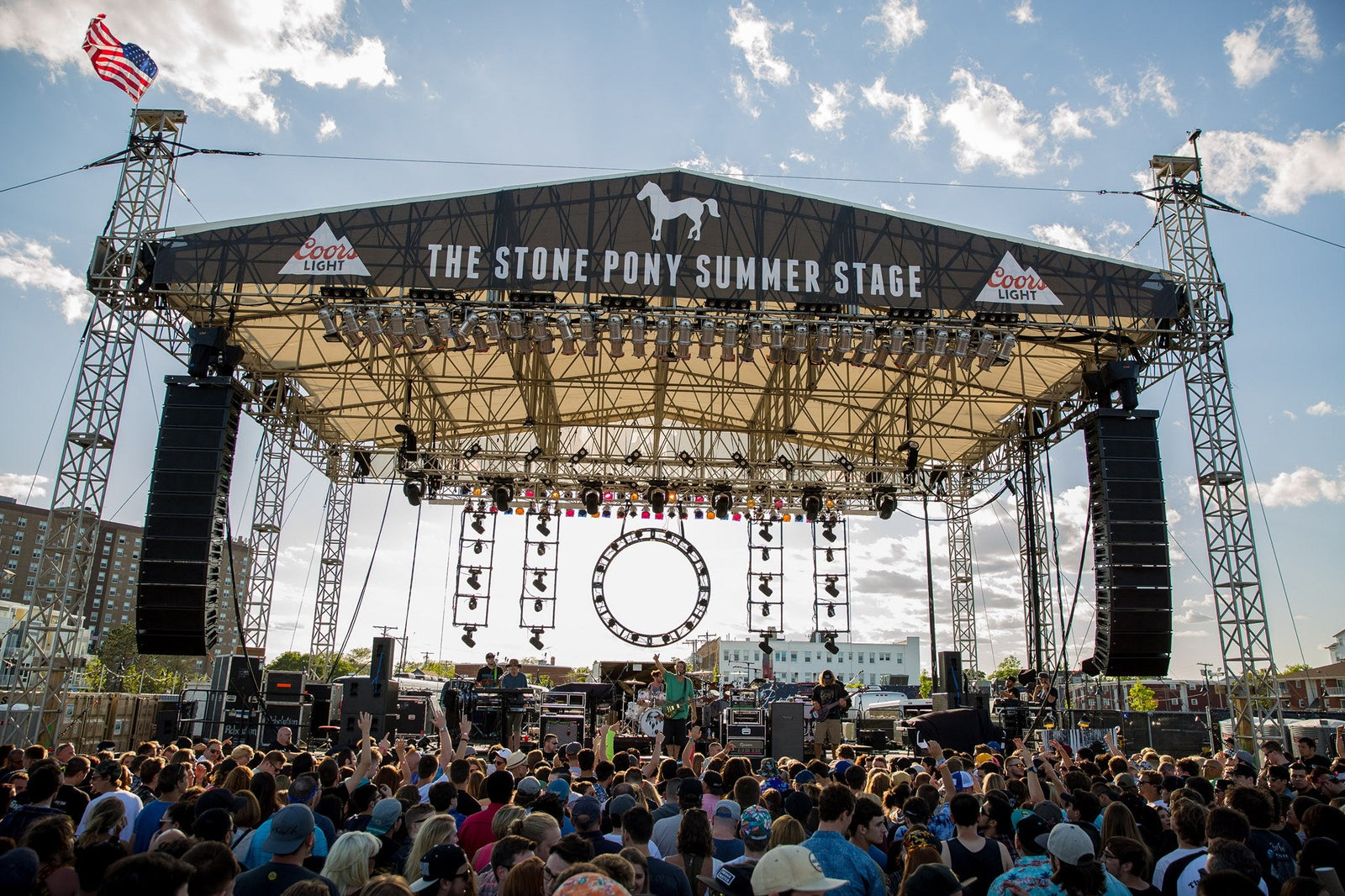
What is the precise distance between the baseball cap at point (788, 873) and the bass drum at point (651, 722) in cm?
1166

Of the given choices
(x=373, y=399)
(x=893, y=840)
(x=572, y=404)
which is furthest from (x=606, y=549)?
(x=893, y=840)

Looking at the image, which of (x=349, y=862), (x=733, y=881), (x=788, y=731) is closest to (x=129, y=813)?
(x=349, y=862)

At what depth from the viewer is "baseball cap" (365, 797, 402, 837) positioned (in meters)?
5.04

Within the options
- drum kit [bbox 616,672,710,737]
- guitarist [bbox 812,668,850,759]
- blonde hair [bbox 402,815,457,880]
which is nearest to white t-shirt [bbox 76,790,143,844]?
blonde hair [bbox 402,815,457,880]

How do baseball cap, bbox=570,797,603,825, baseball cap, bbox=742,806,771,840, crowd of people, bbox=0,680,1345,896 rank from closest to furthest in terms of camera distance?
crowd of people, bbox=0,680,1345,896 → baseball cap, bbox=742,806,771,840 → baseball cap, bbox=570,797,603,825

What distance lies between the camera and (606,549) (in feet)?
74.2

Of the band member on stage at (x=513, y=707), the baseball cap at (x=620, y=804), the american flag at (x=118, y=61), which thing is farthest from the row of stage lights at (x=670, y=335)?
the baseball cap at (x=620, y=804)

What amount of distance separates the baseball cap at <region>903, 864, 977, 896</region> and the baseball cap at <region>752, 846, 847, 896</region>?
368mm

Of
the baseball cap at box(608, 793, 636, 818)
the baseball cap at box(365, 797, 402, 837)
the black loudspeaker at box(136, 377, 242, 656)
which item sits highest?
the black loudspeaker at box(136, 377, 242, 656)

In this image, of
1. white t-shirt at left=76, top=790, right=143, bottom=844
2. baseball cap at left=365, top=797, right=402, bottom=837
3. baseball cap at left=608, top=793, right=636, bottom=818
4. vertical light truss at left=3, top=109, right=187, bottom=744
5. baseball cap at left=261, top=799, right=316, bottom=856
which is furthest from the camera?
vertical light truss at left=3, top=109, right=187, bottom=744

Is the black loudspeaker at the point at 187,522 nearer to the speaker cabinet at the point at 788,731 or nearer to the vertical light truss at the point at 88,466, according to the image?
the vertical light truss at the point at 88,466

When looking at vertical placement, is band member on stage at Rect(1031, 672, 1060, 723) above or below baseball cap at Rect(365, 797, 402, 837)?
above

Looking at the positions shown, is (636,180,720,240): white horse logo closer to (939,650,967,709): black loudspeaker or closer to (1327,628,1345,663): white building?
(939,650,967,709): black loudspeaker

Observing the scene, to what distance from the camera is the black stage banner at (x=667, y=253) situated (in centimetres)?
1468
